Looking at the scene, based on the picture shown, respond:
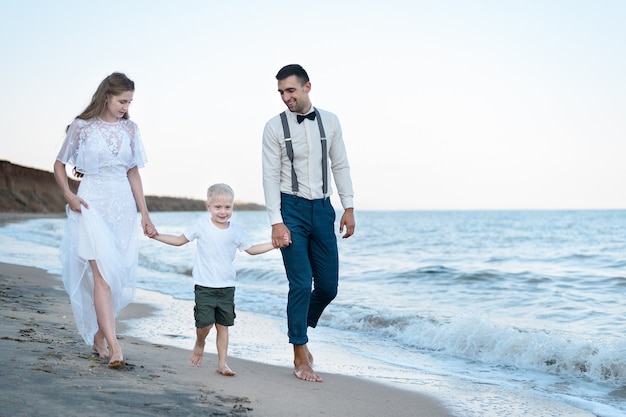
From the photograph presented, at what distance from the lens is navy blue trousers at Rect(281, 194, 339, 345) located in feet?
15.3

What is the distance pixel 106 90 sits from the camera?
445 cm

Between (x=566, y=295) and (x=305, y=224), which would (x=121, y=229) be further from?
(x=566, y=295)

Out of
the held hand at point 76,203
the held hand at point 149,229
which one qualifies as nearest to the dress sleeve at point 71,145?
the held hand at point 76,203

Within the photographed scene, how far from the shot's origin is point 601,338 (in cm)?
729

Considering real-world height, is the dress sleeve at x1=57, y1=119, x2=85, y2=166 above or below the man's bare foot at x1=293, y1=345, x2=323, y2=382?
Result: above

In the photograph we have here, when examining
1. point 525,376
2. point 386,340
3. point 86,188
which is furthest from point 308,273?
point 386,340

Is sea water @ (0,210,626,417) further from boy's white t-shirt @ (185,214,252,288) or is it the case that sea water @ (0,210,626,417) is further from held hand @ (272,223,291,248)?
held hand @ (272,223,291,248)

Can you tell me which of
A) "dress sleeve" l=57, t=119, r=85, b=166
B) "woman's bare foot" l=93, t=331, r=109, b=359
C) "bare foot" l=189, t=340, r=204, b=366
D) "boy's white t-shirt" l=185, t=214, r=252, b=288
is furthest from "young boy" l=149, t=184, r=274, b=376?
"dress sleeve" l=57, t=119, r=85, b=166

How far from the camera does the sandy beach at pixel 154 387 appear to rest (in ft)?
10.7

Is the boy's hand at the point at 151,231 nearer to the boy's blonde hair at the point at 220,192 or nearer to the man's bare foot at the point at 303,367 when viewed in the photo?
the boy's blonde hair at the point at 220,192

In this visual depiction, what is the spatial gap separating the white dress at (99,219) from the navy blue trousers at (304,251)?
3.46 feet

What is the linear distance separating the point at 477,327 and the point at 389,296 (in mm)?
3840

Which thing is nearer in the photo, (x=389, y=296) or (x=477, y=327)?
(x=477, y=327)

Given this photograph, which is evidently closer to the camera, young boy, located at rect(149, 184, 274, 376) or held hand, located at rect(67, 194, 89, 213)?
held hand, located at rect(67, 194, 89, 213)
